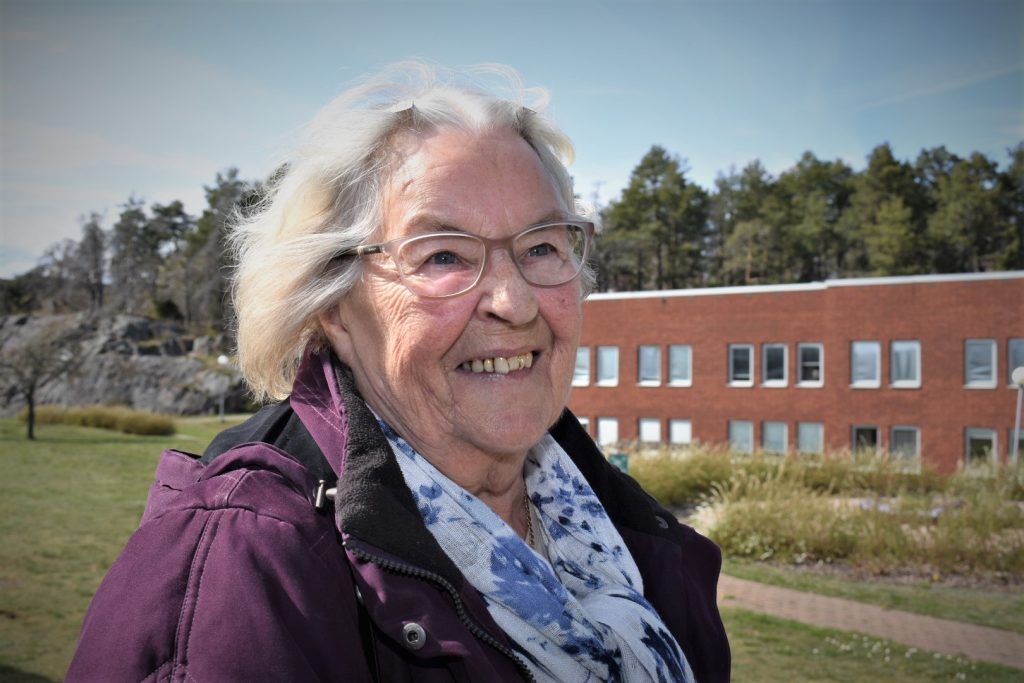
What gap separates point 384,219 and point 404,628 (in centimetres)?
82

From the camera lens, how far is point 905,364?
27.9 metres

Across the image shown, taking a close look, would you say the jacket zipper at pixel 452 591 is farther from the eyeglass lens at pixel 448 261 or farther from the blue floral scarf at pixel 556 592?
the eyeglass lens at pixel 448 261

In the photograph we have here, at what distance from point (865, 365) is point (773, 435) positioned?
430 cm

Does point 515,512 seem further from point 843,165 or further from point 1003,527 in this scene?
point 843,165

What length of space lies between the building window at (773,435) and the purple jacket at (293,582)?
100 feet

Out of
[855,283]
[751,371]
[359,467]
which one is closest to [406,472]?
[359,467]

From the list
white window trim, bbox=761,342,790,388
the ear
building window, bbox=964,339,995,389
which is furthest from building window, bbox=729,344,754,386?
the ear

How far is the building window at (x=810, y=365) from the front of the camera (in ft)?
95.9

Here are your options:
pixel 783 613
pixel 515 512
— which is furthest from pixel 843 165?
pixel 515 512

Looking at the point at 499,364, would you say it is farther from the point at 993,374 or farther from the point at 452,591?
the point at 993,374

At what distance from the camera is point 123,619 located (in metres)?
1.12

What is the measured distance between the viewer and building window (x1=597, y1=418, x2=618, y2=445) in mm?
33062

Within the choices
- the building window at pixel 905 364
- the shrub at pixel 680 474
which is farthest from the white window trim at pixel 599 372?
the shrub at pixel 680 474

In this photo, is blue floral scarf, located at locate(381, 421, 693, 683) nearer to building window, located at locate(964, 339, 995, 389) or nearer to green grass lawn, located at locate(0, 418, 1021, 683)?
green grass lawn, located at locate(0, 418, 1021, 683)
